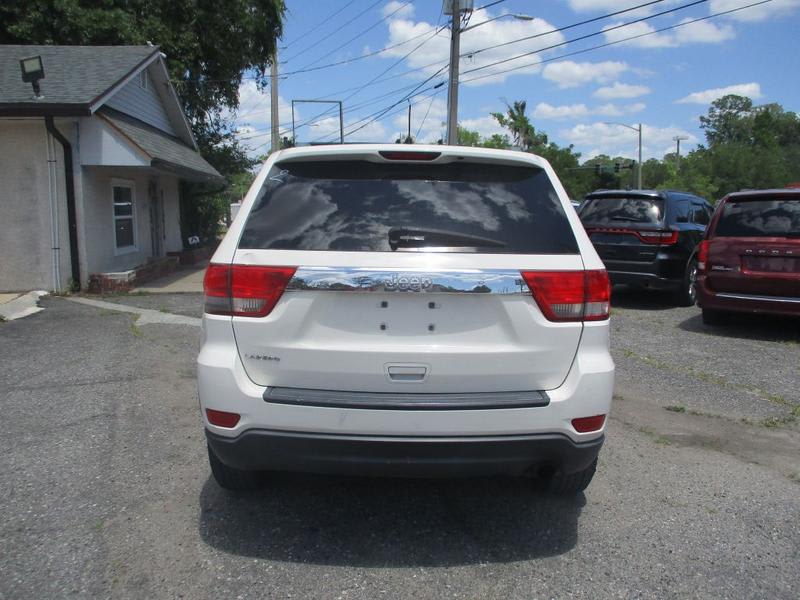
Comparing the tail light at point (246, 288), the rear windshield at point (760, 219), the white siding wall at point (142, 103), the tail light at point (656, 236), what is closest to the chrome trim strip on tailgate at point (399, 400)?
the tail light at point (246, 288)

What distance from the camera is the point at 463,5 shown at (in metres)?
19.3

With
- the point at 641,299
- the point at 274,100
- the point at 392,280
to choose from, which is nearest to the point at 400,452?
the point at 392,280

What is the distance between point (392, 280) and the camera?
282 cm

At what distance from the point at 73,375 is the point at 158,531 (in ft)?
11.9

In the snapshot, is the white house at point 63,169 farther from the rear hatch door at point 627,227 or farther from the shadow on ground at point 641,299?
the shadow on ground at point 641,299

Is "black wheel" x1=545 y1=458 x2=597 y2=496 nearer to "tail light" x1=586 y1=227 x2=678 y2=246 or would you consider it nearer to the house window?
"tail light" x1=586 y1=227 x2=678 y2=246

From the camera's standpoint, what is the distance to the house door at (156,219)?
1672 centimetres

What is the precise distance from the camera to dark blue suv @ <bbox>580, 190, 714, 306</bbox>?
989 cm

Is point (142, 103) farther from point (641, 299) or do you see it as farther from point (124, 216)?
point (641, 299)

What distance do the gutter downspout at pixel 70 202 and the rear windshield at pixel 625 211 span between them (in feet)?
29.4

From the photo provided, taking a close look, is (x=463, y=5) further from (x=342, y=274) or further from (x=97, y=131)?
(x=342, y=274)

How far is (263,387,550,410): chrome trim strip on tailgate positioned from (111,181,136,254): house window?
1213 cm

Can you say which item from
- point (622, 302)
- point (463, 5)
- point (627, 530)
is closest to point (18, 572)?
point (627, 530)

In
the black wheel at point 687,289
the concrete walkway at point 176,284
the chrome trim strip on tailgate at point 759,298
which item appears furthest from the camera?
the concrete walkway at point 176,284
